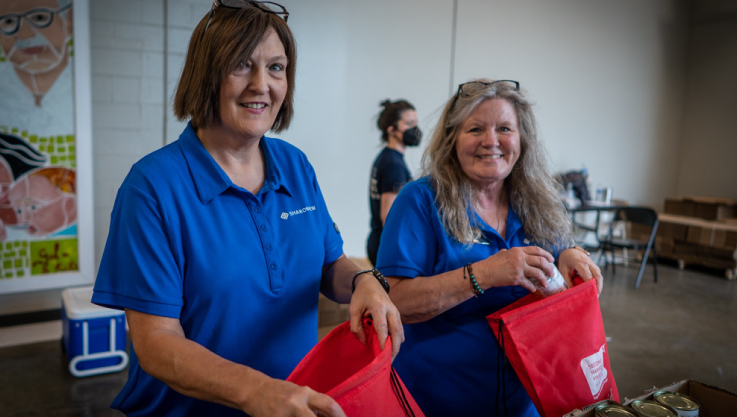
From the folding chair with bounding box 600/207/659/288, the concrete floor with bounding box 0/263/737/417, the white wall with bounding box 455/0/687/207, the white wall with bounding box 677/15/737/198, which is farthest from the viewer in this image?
the white wall with bounding box 677/15/737/198

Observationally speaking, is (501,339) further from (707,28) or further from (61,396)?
(707,28)

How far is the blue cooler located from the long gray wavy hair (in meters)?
2.54

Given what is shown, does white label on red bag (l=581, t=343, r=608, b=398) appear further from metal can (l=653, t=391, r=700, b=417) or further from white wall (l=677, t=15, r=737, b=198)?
white wall (l=677, t=15, r=737, b=198)

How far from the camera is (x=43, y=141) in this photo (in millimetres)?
3686

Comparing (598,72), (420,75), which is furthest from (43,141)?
(598,72)

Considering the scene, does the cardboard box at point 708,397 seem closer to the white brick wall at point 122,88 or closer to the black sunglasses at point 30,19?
the white brick wall at point 122,88

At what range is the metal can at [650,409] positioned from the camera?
1075 mm

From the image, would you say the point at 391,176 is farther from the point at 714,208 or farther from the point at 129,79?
the point at 714,208

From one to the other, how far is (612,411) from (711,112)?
29.7 feet

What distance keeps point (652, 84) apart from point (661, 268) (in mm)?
3036

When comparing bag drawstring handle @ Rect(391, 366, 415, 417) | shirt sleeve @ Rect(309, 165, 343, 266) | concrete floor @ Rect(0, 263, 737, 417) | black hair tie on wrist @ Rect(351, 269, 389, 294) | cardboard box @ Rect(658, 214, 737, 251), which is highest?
shirt sleeve @ Rect(309, 165, 343, 266)

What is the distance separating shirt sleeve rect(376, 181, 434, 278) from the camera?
4.66 feet

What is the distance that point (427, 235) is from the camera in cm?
147

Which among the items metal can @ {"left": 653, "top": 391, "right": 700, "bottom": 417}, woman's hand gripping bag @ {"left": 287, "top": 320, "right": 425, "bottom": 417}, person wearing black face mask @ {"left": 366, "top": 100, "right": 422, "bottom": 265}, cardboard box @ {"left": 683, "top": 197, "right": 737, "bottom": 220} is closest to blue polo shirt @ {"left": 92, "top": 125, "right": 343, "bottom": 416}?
woman's hand gripping bag @ {"left": 287, "top": 320, "right": 425, "bottom": 417}
